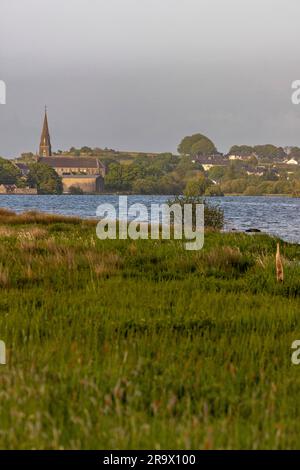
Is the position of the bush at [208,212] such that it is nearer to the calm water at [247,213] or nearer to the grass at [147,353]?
the calm water at [247,213]

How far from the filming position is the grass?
482 cm

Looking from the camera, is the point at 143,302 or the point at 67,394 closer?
the point at 67,394

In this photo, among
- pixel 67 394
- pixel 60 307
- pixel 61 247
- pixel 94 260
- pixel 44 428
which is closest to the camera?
pixel 44 428

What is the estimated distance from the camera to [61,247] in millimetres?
16859

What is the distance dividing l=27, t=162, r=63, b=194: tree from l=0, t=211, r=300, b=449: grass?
594 ft

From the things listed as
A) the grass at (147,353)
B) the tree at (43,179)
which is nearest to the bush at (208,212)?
the grass at (147,353)

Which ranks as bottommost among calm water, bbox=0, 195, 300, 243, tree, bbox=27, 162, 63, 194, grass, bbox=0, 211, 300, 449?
calm water, bbox=0, 195, 300, 243


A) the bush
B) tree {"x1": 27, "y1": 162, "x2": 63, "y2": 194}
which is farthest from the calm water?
tree {"x1": 27, "y1": 162, "x2": 63, "y2": 194}

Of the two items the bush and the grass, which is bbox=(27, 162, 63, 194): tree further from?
the grass

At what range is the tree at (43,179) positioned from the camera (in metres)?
193

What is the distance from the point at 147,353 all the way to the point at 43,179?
191400mm

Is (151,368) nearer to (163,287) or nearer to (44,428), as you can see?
(44,428)
